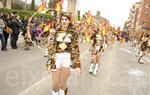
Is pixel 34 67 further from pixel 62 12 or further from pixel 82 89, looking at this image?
pixel 62 12

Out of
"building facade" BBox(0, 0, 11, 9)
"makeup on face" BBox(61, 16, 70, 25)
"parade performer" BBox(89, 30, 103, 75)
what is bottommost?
"parade performer" BBox(89, 30, 103, 75)

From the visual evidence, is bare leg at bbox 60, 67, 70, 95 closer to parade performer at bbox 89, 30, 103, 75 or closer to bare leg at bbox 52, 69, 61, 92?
bare leg at bbox 52, 69, 61, 92

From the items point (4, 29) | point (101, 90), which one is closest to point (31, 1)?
point (4, 29)

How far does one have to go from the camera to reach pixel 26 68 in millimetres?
12953

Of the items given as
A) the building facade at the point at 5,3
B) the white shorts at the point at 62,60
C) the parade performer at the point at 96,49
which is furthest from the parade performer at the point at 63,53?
the building facade at the point at 5,3

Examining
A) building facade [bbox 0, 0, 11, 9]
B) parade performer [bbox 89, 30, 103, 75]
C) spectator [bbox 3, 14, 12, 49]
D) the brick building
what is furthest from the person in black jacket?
the brick building

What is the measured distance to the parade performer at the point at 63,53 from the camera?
281 inches

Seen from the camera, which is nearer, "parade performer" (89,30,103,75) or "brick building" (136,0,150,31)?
"parade performer" (89,30,103,75)

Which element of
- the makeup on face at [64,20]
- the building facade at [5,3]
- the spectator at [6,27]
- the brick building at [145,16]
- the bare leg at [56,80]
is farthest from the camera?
the brick building at [145,16]

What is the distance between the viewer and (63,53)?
7.22 metres

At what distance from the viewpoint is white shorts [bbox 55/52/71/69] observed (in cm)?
718

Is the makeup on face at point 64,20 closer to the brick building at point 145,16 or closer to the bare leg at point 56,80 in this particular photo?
the bare leg at point 56,80

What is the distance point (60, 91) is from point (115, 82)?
550cm

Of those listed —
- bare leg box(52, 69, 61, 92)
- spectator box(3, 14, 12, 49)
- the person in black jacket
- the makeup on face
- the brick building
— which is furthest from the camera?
the brick building
